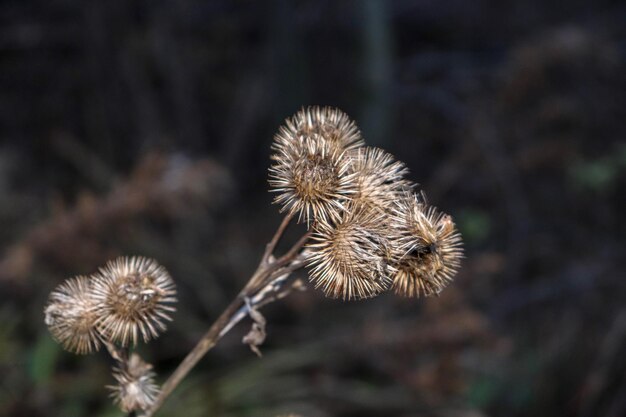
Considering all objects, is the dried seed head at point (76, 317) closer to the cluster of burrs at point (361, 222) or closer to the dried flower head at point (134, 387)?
the dried flower head at point (134, 387)

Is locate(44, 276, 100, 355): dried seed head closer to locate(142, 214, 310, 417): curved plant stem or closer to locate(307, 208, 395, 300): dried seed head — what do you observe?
locate(142, 214, 310, 417): curved plant stem

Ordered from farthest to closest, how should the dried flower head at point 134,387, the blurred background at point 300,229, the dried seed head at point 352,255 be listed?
the blurred background at point 300,229, the dried flower head at point 134,387, the dried seed head at point 352,255

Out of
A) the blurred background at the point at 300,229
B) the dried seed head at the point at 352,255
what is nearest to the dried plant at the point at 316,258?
the dried seed head at the point at 352,255

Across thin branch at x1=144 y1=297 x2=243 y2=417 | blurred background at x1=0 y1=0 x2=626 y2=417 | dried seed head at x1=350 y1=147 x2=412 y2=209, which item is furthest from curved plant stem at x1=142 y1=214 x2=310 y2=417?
blurred background at x1=0 y1=0 x2=626 y2=417

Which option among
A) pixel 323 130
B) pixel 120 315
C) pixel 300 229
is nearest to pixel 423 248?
pixel 323 130

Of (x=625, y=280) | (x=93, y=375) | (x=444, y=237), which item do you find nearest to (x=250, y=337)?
(x=444, y=237)
